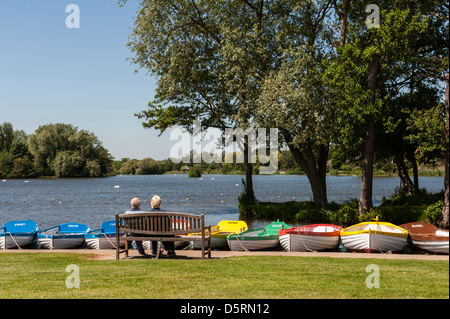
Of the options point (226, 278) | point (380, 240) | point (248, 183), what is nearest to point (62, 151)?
point (248, 183)

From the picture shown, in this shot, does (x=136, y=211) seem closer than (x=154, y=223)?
No

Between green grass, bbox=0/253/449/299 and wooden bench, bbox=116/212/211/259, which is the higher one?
wooden bench, bbox=116/212/211/259

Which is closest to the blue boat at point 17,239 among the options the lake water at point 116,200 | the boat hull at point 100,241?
the boat hull at point 100,241

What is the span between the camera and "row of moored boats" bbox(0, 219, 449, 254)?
41.0ft

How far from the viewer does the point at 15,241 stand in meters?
14.8

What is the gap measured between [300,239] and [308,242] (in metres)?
0.25

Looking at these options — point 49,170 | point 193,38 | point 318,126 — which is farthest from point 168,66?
point 49,170

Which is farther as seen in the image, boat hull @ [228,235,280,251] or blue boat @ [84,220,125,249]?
blue boat @ [84,220,125,249]

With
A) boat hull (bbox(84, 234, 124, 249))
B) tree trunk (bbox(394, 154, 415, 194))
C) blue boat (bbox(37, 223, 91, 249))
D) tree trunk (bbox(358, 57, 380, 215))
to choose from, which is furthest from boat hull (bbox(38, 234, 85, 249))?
tree trunk (bbox(394, 154, 415, 194))

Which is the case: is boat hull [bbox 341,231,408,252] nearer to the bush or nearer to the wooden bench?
the wooden bench

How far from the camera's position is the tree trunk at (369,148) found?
65.9ft
